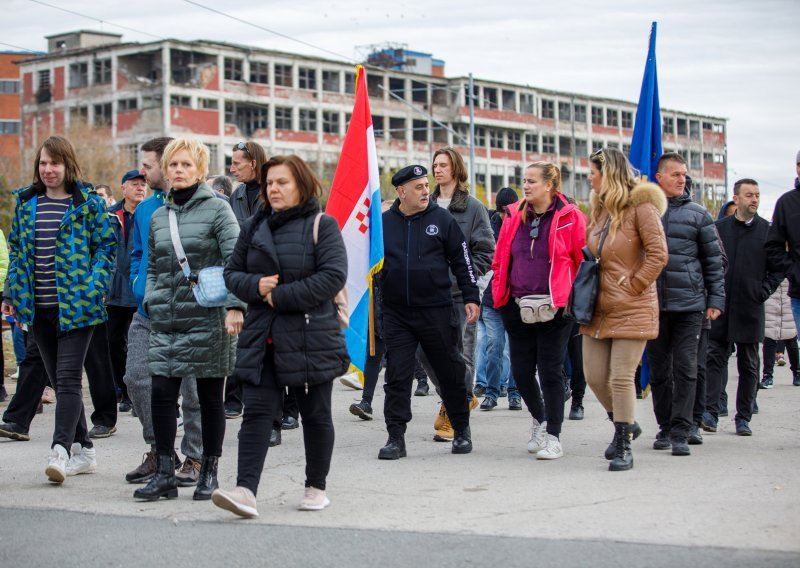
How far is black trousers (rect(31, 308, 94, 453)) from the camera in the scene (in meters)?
7.99

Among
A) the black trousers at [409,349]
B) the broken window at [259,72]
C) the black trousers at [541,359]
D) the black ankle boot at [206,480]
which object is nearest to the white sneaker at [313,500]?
the black ankle boot at [206,480]

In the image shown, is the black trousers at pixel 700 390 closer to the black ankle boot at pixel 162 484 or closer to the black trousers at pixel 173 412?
the black trousers at pixel 173 412

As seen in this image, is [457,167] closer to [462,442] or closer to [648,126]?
[648,126]

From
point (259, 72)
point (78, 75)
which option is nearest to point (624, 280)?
point (259, 72)

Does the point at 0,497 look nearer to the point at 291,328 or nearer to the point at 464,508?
the point at 291,328

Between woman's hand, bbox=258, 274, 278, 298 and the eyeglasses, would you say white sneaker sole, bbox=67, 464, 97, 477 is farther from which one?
the eyeglasses

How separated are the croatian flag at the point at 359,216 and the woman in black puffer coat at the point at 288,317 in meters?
2.45

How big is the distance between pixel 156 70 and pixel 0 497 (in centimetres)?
7537

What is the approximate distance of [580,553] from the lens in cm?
569

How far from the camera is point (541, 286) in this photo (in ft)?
29.3

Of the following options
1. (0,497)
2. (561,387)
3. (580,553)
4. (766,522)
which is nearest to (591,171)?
(561,387)

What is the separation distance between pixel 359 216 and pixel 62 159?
255 cm

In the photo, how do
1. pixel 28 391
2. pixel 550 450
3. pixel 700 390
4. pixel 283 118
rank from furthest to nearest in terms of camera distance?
pixel 283 118, pixel 28 391, pixel 700 390, pixel 550 450

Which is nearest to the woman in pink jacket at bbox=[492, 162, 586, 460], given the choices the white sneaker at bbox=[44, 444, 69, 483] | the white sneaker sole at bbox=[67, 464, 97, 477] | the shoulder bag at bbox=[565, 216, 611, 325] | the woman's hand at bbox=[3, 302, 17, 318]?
the shoulder bag at bbox=[565, 216, 611, 325]
